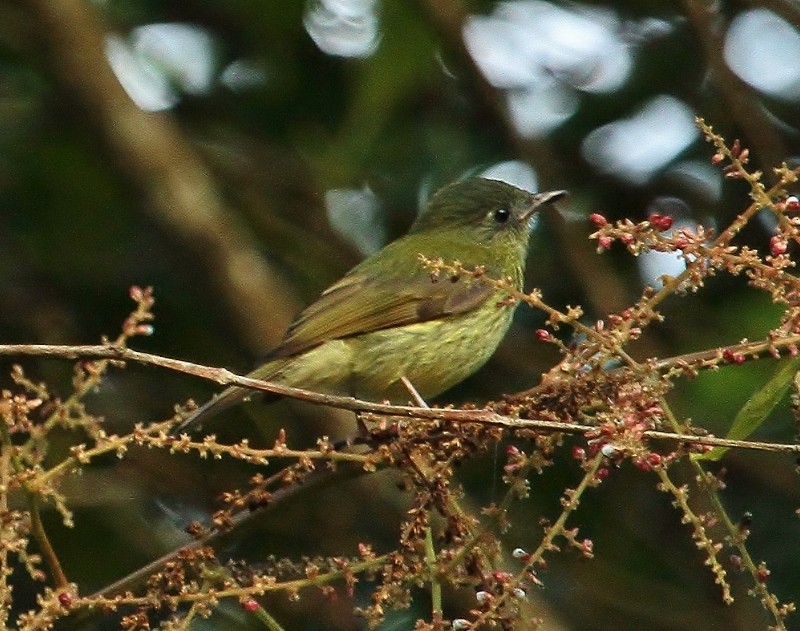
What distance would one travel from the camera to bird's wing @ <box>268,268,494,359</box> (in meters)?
5.06

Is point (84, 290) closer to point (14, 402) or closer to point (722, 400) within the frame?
point (722, 400)

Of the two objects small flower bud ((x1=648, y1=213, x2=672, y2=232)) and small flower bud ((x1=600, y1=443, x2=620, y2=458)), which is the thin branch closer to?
small flower bud ((x1=600, y1=443, x2=620, y2=458))

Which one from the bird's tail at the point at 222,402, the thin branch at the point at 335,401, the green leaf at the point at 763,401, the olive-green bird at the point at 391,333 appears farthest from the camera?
the olive-green bird at the point at 391,333

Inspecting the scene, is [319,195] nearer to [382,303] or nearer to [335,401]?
[382,303]

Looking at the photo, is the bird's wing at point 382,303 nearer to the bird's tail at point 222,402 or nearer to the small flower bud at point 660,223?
the bird's tail at point 222,402

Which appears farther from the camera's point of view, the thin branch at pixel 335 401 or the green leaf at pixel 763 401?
the green leaf at pixel 763 401

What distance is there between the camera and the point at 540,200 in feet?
17.9

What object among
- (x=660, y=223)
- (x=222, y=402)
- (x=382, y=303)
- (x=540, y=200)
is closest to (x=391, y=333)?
(x=382, y=303)

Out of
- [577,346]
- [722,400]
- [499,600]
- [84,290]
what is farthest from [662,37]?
[499,600]

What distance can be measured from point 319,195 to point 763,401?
3529mm

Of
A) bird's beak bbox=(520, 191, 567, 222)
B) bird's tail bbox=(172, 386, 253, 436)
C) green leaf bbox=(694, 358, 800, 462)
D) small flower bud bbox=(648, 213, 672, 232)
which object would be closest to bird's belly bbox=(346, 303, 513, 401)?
bird's beak bbox=(520, 191, 567, 222)

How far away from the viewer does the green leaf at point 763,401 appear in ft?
8.38

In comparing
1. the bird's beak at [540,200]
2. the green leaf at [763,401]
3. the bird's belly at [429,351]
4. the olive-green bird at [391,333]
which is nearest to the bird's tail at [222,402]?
the olive-green bird at [391,333]

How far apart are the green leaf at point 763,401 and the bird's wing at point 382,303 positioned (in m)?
2.47
